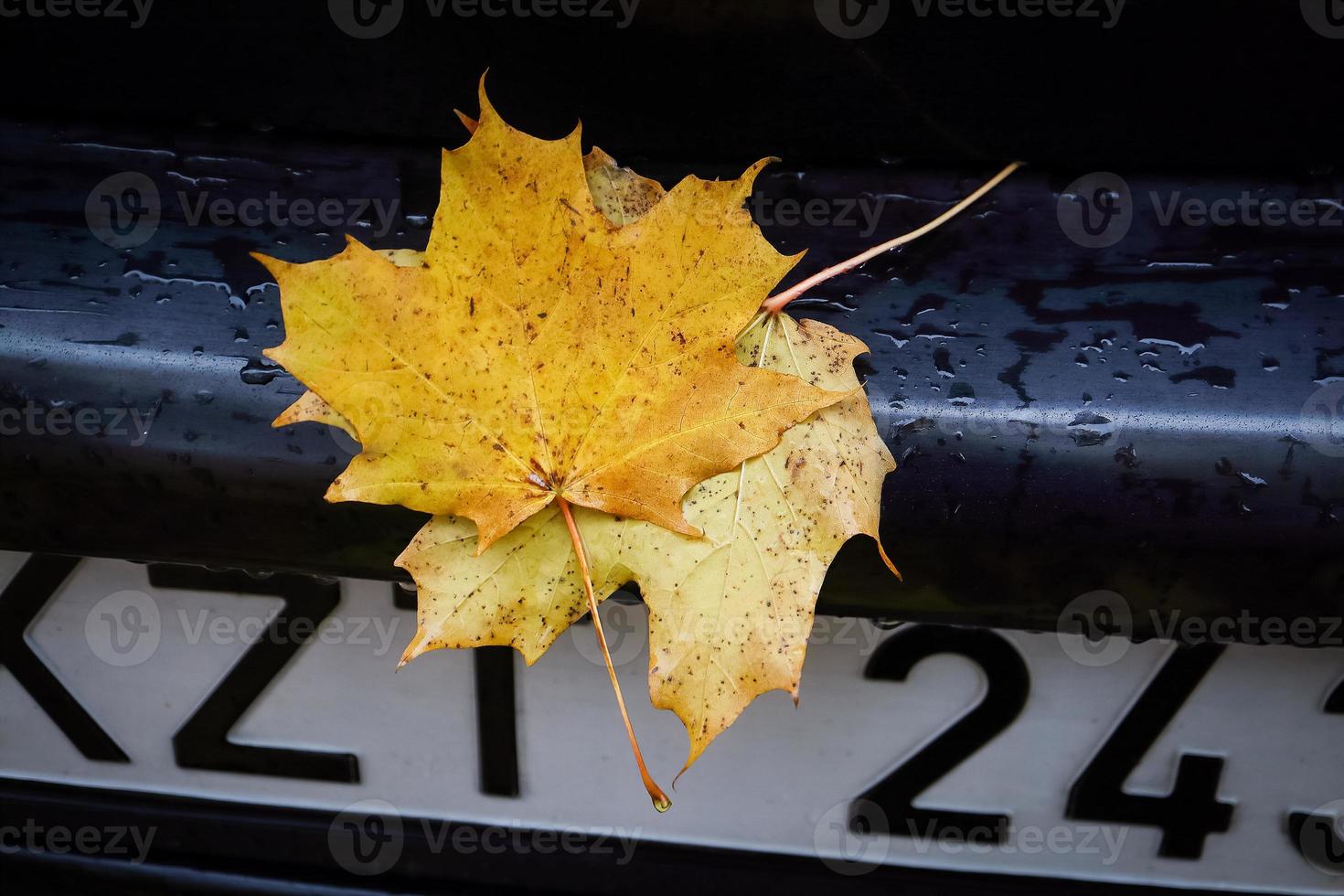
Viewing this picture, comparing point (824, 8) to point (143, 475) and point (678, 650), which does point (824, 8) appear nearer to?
point (678, 650)

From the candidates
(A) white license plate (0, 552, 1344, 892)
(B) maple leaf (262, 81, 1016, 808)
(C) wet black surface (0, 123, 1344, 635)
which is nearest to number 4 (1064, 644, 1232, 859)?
(A) white license plate (0, 552, 1344, 892)

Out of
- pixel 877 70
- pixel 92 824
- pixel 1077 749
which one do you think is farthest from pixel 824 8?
pixel 92 824

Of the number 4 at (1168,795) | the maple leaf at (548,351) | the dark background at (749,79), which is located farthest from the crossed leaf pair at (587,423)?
the number 4 at (1168,795)

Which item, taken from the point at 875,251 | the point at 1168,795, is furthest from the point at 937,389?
the point at 1168,795

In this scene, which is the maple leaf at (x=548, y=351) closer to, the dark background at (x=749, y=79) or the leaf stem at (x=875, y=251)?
the leaf stem at (x=875, y=251)

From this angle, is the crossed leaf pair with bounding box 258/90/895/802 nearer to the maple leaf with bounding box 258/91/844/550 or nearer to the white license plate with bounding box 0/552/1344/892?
the maple leaf with bounding box 258/91/844/550

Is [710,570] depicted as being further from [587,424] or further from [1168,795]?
[1168,795]
